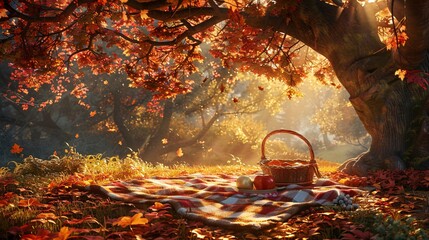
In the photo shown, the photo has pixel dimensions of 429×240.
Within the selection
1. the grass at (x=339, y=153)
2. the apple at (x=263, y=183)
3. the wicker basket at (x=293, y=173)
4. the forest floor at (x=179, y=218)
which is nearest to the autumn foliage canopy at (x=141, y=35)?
the wicker basket at (x=293, y=173)

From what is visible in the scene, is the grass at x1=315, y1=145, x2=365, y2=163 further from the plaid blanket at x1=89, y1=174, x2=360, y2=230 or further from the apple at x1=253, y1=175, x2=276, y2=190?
the plaid blanket at x1=89, y1=174, x2=360, y2=230

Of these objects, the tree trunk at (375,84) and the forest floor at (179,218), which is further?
the tree trunk at (375,84)

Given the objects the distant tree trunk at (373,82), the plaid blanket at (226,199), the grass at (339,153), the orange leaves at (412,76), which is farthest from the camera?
the grass at (339,153)

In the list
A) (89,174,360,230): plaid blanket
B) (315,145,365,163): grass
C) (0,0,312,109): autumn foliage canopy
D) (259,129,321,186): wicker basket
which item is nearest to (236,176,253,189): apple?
(89,174,360,230): plaid blanket

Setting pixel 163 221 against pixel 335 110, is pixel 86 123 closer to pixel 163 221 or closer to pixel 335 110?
pixel 163 221

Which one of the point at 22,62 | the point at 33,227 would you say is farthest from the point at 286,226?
the point at 22,62

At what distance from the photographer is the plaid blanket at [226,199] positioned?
170 inches

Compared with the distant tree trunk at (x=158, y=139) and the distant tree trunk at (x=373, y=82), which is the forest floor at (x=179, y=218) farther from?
the distant tree trunk at (x=158, y=139)

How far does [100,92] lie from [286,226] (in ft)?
49.7

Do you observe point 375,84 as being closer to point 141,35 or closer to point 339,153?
point 141,35

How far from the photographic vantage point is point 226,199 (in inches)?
213

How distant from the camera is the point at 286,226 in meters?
4.07

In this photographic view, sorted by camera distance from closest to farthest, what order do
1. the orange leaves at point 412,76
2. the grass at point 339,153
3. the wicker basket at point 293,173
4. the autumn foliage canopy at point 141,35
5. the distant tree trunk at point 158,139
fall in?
the orange leaves at point 412,76, the autumn foliage canopy at point 141,35, the wicker basket at point 293,173, the distant tree trunk at point 158,139, the grass at point 339,153

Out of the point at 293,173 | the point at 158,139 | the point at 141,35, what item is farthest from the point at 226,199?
the point at 158,139
